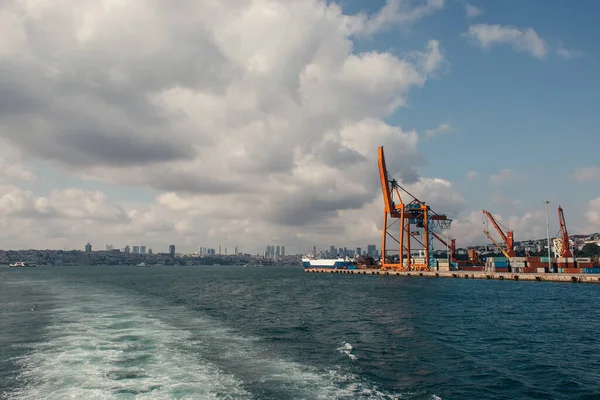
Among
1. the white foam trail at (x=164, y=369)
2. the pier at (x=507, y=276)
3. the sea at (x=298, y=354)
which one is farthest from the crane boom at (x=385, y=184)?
the white foam trail at (x=164, y=369)

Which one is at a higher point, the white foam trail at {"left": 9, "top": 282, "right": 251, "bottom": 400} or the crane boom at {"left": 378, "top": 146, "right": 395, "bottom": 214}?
the crane boom at {"left": 378, "top": 146, "right": 395, "bottom": 214}

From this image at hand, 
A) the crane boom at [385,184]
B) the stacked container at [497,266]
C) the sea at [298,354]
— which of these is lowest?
the sea at [298,354]

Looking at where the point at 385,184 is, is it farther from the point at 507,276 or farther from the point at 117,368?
the point at 117,368

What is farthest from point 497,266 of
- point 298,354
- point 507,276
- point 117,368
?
point 117,368

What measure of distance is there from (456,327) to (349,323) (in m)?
9.82

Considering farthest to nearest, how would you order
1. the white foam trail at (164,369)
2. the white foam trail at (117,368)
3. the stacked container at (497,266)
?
the stacked container at (497,266)
the white foam trail at (164,369)
the white foam trail at (117,368)

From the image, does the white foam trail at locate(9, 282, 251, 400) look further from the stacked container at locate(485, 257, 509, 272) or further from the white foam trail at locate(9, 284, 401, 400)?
the stacked container at locate(485, 257, 509, 272)

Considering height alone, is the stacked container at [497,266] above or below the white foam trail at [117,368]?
above

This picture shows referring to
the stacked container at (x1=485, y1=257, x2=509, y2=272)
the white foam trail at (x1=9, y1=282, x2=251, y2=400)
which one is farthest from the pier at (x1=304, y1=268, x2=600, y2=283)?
the white foam trail at (x1=9, y1=282, x2=251, y2=400)

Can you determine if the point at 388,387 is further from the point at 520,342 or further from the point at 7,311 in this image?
the point at 7,311

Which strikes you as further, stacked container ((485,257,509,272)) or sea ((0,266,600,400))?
stacked container ((485,257,509,272))

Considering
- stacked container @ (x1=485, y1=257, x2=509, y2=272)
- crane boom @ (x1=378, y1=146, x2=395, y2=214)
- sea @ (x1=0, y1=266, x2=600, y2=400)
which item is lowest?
sea @ (x1=0, y1=266, x2=600, y2=400)

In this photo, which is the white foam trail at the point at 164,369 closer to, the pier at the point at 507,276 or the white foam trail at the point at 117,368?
the white foam trail at the point at 117,368

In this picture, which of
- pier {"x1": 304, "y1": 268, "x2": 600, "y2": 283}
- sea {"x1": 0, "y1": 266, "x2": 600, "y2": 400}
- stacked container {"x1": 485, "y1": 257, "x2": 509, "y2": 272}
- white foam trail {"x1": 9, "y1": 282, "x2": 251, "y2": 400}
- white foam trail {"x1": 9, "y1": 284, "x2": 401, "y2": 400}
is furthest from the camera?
stacked container {"x1": 485, "y1": 257, "x2": 509, "y2": 272}
